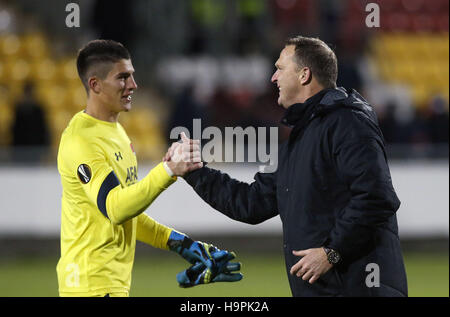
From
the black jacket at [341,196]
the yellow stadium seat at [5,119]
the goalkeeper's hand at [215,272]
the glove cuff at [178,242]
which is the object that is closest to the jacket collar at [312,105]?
the black jacket at [341,196]

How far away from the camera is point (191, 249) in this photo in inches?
197

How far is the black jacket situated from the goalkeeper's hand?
0.58m

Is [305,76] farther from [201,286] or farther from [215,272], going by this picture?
[201,286]

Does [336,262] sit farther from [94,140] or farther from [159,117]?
[159,117]

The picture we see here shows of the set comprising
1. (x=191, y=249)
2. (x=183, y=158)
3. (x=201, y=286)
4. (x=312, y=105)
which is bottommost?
(x=201, y=286)

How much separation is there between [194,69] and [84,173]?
30.0ft

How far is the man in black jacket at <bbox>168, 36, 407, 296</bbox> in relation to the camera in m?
4.13

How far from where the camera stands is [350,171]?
13.6 ft

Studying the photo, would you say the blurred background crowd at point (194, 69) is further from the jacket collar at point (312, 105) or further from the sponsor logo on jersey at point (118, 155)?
the jacket collar at point (312, 105)

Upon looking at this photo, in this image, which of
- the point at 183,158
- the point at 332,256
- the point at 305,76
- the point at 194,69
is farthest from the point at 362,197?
the point at 194,69

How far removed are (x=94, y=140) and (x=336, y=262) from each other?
149 cm

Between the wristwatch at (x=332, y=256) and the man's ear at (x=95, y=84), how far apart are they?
1609 millimetres

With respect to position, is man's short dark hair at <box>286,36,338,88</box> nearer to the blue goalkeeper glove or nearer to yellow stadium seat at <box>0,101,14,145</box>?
the blue goalkeeper glove

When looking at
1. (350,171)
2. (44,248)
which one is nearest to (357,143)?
(350,171)
